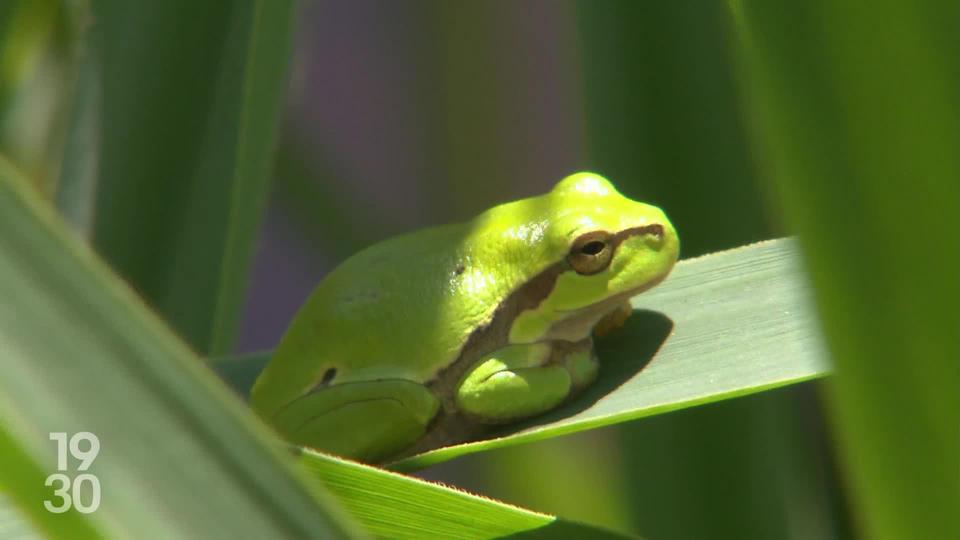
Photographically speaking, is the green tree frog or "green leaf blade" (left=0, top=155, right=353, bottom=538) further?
the green tree frog

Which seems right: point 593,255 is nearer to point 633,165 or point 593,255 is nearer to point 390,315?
point 633,165

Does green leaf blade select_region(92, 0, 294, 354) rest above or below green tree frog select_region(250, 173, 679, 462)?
above

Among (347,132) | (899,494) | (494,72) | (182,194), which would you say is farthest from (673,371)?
(347,132)

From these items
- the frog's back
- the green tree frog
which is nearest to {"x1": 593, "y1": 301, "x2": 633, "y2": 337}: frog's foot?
the green tree frog

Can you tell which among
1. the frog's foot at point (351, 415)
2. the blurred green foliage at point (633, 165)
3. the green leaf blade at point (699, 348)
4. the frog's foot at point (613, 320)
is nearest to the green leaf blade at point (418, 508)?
the green leaf blade at point (699, 348)

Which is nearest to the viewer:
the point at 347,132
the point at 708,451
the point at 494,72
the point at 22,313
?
the point at 22,313

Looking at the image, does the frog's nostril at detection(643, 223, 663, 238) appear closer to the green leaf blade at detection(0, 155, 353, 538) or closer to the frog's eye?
the frog's eye

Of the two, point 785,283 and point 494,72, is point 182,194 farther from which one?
point 494,72
